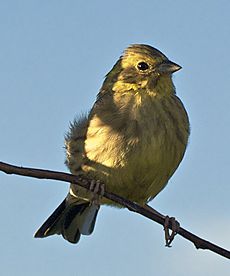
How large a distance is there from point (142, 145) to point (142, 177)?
0.88ft

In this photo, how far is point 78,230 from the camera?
21.5 feet

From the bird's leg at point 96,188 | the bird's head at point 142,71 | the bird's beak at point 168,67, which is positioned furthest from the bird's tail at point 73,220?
the bird's beak at point 168,67

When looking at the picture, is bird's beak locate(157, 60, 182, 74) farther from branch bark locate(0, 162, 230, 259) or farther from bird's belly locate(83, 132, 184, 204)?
branch bark locate(0, 162, 230, 259)

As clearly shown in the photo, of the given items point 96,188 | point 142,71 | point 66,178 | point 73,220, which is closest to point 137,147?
point 96,188

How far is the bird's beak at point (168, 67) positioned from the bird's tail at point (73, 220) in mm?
1375

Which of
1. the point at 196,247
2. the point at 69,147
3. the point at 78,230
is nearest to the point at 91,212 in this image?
the point at 78,230

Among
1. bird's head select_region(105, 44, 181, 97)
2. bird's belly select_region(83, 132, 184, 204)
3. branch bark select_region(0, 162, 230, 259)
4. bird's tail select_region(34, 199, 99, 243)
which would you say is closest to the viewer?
branch bark select_region(0, 162, 230, 259)

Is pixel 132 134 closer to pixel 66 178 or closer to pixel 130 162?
pixel 130 162

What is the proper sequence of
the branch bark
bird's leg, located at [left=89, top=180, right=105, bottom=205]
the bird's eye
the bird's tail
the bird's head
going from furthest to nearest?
the bird's tail, the bird's eye, the bird's head, bird's leg, located at [left=89, top=180, right=105, bottom=205], the branch bark

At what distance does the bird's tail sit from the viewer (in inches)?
251

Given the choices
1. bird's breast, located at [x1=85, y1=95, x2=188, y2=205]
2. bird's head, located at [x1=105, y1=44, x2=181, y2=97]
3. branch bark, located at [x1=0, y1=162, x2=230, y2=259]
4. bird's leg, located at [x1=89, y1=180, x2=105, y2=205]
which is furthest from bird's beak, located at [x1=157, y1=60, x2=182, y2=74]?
branch bark, located at [x1=0, y1=162, x2=230, y2=259]

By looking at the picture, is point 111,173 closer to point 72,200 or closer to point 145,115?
point 145,115

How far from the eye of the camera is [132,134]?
5.30m

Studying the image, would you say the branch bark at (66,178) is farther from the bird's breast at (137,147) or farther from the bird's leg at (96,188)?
the bird's breast at (137,147)
